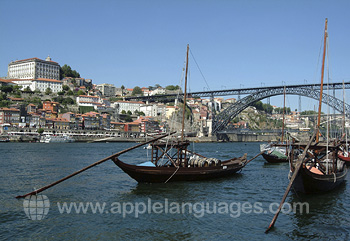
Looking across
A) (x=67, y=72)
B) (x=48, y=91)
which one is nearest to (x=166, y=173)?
(x=48, y=91)

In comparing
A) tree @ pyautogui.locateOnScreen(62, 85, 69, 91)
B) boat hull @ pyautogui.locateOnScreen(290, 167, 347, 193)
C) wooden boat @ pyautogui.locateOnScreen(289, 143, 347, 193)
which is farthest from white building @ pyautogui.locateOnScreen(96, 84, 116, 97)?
boat hull @ pyautogui.locateOnScreen(290, 167, 347, 193)

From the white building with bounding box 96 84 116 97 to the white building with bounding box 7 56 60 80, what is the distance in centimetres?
1638

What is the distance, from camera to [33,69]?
106m

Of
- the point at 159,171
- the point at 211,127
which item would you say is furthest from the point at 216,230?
the point at 211,127

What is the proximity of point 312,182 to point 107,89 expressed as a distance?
384ft

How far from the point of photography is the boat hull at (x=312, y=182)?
12359 millimetres

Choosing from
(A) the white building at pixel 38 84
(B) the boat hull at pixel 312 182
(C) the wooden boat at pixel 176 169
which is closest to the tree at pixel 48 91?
(A) the white building at pixel 38 84

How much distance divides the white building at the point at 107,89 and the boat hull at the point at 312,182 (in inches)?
4509

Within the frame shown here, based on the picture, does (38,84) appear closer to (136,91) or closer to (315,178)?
(136,91)

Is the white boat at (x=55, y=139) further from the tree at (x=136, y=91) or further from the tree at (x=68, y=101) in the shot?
the tree at (x=136, y=91)

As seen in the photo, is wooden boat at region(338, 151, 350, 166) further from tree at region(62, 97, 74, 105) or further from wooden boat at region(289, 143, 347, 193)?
tree at region(62, 97, 74, 105)

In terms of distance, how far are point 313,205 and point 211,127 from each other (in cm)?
7246

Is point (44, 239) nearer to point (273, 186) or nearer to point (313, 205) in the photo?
point (313, 205)

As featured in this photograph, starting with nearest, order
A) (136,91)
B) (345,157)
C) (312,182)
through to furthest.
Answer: (312,182)
(345,157)
(136,91)
